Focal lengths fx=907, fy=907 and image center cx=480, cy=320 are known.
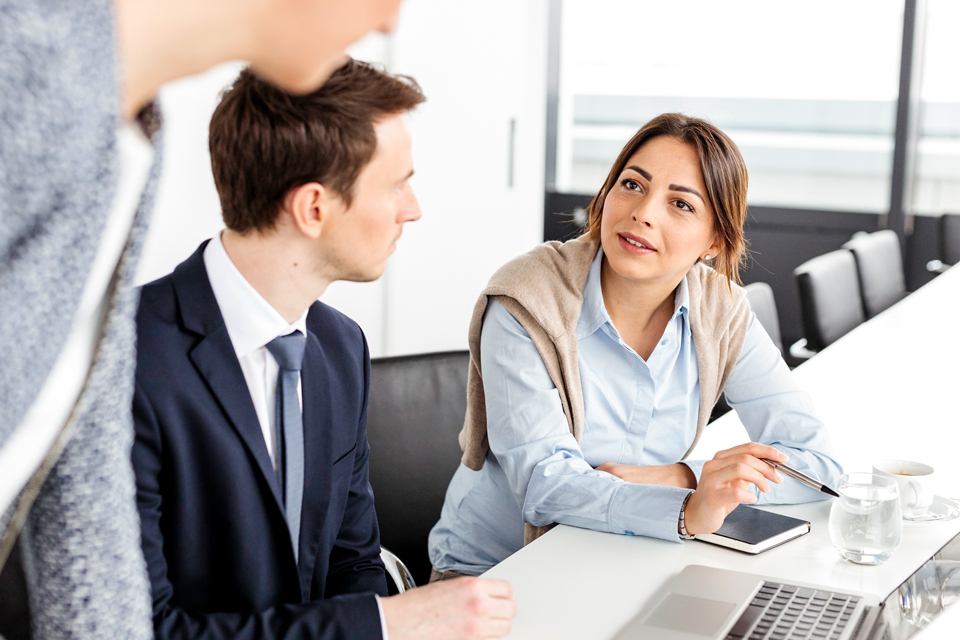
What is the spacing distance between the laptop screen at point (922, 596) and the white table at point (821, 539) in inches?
0.6

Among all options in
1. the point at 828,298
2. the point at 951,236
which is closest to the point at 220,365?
the point at 828,298

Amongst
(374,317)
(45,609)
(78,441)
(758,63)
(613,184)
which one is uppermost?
(758,63)

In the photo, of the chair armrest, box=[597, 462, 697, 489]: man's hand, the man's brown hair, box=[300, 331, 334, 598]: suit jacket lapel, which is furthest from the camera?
the chair armrest

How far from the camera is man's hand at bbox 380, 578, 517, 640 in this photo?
0.95m

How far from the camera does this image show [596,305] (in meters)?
1.57

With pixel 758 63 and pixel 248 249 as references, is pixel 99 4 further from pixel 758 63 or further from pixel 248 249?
pixel 758 63

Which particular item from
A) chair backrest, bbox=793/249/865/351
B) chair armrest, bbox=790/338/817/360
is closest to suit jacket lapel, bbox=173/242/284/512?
chair backrest, bbox=793/249/865/351

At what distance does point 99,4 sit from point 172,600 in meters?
0.78

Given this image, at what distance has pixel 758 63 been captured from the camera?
504 cm

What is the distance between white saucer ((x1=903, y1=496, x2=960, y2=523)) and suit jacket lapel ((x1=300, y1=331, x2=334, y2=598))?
82cm

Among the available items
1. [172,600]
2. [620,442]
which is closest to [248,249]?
[172,600]

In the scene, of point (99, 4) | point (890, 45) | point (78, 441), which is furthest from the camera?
point (890, 45)

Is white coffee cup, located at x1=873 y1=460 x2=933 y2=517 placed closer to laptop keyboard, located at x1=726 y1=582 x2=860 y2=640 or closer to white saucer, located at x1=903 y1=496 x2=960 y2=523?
white saucer, located at x1=903 y1=496 x2=960 y2=523

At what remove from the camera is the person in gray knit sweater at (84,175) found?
467mm
